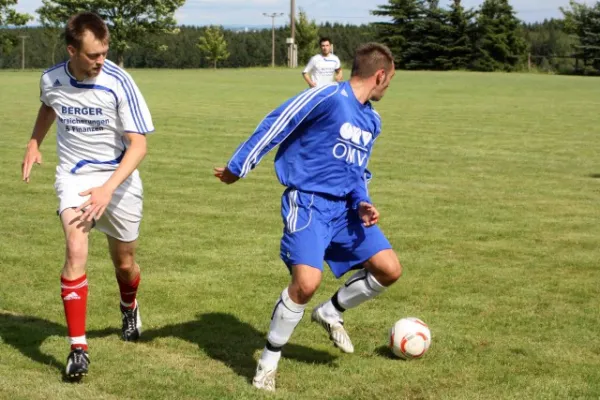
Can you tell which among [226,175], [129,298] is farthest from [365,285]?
[129,298]

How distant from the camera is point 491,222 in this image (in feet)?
33.7

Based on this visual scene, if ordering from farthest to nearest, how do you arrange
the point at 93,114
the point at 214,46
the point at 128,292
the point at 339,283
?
the point at 214,46, the point at 339,283, the point at 128,292, the point at 93,114

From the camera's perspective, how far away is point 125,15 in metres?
73.5

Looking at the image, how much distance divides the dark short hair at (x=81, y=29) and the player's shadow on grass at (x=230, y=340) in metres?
2.07

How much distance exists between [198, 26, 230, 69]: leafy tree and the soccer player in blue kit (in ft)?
301

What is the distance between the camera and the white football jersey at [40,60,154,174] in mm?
5133

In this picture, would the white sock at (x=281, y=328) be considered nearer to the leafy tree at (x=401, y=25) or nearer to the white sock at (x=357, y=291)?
the white sock at (x=357, y=291)

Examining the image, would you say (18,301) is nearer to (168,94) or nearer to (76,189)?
(76,189)

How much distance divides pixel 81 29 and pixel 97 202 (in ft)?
3.12

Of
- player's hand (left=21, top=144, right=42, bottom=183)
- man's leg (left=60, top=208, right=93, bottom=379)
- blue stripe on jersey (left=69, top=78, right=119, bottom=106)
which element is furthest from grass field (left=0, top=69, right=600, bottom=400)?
blue stripe on jersey (left=69, top=78, right=119, bottom=106)

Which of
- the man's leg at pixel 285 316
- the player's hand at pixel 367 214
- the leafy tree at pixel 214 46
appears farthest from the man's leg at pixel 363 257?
the leafy tree at pixel 214 46

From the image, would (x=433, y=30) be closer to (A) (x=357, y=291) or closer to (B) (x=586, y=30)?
(B) (x=586, y=30)

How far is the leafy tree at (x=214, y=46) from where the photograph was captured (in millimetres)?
95125

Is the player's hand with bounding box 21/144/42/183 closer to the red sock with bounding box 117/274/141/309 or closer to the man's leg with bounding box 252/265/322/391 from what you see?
the red sock with bounding box 117/274/141/309
